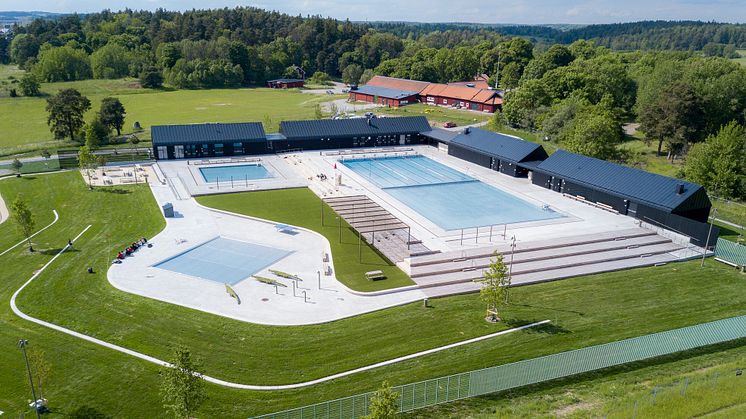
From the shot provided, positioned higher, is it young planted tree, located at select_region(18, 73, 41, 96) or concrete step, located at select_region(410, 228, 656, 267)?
young planted tree, located at select_region(18, 73, 41, 96)

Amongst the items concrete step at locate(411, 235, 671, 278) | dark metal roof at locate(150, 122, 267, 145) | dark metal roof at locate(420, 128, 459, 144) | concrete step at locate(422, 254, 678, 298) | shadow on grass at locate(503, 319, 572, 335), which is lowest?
shadow on grass at locate(503, 319, 572, 335)

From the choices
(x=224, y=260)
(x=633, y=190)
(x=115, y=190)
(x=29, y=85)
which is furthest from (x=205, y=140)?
(x=29, y=85)

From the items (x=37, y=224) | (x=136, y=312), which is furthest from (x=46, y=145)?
(x=136, y=312)

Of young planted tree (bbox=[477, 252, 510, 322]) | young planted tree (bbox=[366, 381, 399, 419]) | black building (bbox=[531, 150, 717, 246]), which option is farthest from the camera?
black building (bbox=[531, 150, 717, 246])

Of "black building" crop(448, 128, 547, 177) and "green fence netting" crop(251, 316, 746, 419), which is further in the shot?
"black building" crop(448, 128, 547, 177)

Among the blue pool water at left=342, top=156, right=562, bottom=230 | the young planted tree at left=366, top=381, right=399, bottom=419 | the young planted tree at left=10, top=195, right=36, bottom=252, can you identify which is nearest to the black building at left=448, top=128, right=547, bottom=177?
the blue pool water at left=342, top=156, right=562, bottom=230

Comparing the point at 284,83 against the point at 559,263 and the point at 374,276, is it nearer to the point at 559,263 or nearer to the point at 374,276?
the point at 374,276

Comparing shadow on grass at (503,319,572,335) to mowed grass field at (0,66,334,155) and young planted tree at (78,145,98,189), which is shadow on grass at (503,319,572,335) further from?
mowed grass field at (0,66,334,155)
